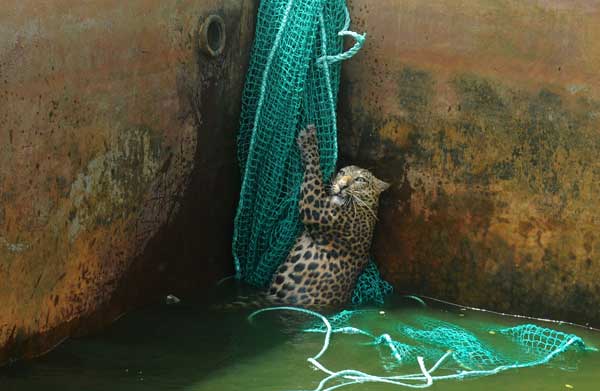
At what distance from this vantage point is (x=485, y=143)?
6047mm

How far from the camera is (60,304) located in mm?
5074

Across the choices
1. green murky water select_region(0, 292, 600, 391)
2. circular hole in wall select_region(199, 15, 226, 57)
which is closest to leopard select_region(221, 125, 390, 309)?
green murky water select_region(0, 292, 600, 391)

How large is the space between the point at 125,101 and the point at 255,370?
163cm

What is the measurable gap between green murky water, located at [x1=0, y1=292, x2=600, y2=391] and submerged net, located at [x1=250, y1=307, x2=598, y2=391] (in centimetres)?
4

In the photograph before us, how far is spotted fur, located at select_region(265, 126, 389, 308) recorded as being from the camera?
20.2 feet

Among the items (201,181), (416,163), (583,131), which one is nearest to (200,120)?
(201,181)

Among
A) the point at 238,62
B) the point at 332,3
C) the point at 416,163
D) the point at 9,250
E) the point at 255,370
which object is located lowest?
the point at 255,370

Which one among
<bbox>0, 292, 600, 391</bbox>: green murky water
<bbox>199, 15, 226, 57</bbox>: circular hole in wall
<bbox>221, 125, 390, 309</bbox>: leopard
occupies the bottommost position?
<bbox>0, 292, 600, 391</bbox>: green murky water

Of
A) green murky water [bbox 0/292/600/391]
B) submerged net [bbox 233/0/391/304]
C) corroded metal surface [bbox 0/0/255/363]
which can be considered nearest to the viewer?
corroded metal surface [bbox 0/0/255/363]

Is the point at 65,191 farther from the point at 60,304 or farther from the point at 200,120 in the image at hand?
the point at 200,120

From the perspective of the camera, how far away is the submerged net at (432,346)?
5074 millimetres

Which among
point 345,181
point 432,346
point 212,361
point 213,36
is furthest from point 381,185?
point 212,361

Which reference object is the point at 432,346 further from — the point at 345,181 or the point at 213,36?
the point at 213,36

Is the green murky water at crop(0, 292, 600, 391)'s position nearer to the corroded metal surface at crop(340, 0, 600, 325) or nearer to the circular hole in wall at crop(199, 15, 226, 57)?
the corroded metal surface at crop(340, 0, 600, 325)
